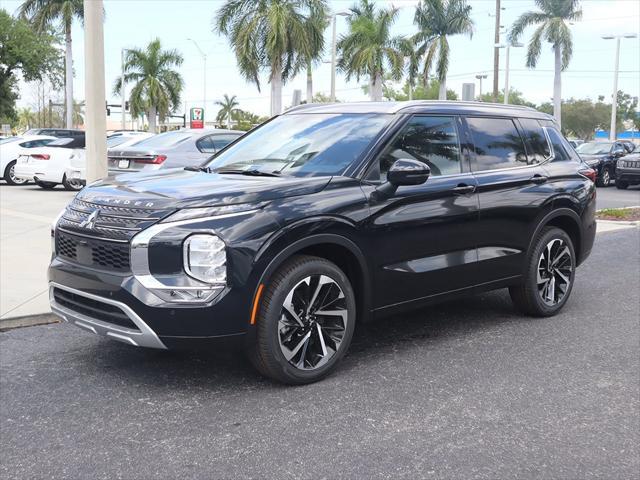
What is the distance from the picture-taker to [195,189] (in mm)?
4445

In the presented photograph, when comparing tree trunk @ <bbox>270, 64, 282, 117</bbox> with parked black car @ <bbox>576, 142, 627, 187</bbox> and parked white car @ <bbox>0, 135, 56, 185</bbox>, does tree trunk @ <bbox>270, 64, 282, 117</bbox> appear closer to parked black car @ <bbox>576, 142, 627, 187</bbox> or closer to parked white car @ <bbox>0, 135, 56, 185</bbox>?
parked black car @ <bbox>576, 142, 627, 187</bbox>

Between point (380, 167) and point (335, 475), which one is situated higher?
point (380, 167)

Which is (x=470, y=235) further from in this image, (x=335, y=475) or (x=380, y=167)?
(x=335, y=475)

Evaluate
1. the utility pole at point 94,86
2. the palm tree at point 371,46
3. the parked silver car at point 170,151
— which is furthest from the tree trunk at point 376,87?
the utility pole at point 94,86

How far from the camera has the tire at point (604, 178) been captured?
25516mm

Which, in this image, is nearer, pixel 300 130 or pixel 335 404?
pixel 335 404

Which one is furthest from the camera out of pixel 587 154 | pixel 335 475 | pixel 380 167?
pixel 587 154

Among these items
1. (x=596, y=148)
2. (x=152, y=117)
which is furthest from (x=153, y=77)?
(x=596, y=148)

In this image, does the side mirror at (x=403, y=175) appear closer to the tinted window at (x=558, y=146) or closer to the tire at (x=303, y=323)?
the tire at (x=303, y=323)

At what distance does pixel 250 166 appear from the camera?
524 centimetres

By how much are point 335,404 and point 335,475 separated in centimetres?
90

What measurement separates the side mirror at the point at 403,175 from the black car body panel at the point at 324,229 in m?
0.04

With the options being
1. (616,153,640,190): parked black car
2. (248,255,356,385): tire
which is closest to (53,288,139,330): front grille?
(248,255,356,385): tire

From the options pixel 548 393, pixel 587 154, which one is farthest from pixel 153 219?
pixel 587 154
